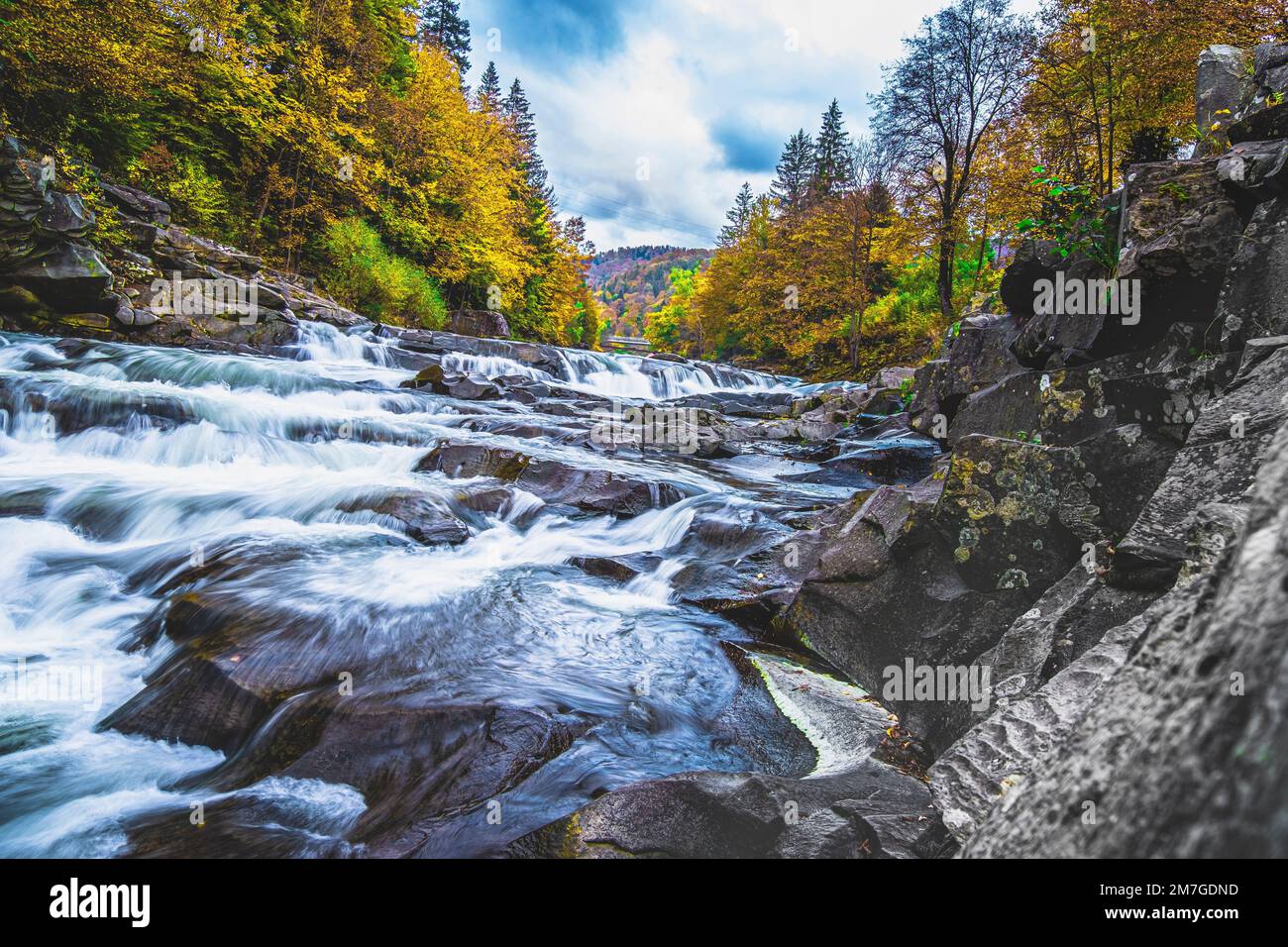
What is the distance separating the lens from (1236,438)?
116 inches

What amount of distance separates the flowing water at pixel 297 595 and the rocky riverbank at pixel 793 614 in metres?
0.05

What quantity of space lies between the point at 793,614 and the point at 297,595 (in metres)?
4.11

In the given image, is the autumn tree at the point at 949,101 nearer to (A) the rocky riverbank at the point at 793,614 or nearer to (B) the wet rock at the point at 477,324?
(A) the rocky riverbank at the point at 793,614

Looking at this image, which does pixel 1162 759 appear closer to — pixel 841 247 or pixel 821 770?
pixel 821 770

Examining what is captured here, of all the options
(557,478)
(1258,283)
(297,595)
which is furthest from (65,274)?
(1258,283)

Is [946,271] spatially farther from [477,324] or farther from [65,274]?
[65,274]

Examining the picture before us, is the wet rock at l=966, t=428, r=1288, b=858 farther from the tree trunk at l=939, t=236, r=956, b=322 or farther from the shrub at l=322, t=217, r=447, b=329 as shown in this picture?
the shrub at l=322, t=217, r=447, b=329

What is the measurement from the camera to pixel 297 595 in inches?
201

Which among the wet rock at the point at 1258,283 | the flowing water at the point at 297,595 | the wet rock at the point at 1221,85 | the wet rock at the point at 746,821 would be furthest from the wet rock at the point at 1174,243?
the wet rock at the point at 746,821

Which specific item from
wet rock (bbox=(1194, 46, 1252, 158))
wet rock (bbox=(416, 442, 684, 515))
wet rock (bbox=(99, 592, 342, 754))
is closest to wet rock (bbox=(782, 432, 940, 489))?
wet rock (bbox=(416, 442, 684, 515))

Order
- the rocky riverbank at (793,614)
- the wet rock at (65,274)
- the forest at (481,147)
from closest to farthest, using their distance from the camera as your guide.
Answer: the rocky riverbank at (793,614), the wet rock at (65,274), the forest at (481,147)

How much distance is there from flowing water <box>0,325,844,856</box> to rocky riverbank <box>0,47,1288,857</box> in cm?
5

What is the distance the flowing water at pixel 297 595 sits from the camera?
3.36 m
